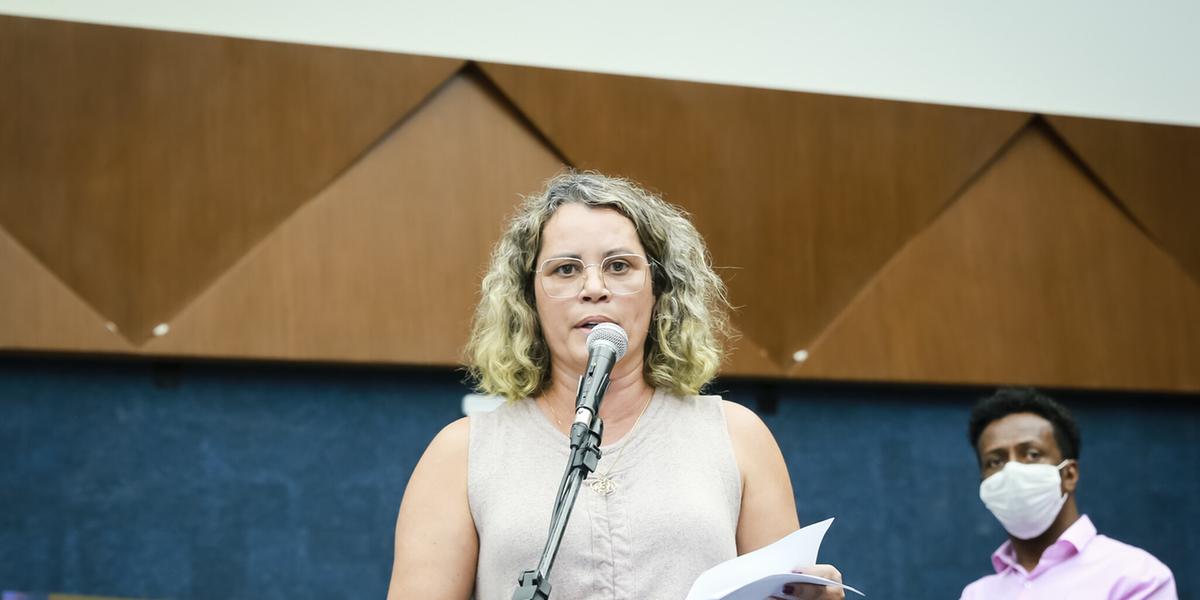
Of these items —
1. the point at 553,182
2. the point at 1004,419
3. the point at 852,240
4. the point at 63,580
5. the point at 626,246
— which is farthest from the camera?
the point at 852,240

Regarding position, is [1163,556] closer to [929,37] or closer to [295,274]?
[929,37]

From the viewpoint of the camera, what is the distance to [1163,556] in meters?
4.53

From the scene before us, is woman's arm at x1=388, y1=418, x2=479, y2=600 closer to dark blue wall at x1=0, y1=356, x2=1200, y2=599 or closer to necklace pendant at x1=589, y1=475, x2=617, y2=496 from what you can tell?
necklace pendant at x1=589, y1=475, x2=617, y2=496

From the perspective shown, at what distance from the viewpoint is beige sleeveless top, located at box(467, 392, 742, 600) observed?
5.41 feet

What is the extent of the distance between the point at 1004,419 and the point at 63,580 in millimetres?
2993

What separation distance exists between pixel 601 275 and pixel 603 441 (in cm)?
25

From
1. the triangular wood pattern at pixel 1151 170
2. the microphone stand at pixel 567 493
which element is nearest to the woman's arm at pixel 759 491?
the microphone stand at pixel 567 493

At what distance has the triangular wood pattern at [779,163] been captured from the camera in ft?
13.9

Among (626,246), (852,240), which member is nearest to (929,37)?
(852,240)

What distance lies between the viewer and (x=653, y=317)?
1931 millimetres

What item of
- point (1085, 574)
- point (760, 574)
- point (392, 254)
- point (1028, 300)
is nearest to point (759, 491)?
point (760, 574)

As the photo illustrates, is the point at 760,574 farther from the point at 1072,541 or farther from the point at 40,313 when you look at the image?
the point at 40,313

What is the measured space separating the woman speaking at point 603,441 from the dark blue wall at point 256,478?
7.05 ft

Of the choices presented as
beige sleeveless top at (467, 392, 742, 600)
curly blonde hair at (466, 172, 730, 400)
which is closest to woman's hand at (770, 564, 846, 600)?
beige sleeveless top at (467, 392, 742, 600)
